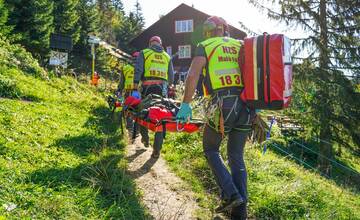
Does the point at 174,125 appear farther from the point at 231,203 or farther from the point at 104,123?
the point at 104,123

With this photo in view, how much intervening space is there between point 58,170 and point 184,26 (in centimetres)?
4229

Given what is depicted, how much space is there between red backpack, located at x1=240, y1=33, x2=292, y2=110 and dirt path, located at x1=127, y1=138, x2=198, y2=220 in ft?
5.00

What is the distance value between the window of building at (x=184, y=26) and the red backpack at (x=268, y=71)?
41753 millimetres

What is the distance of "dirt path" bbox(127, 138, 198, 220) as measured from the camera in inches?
174

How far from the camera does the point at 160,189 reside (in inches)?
203

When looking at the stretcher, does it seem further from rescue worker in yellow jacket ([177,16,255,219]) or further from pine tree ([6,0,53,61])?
pine tree ([6,0,53,61])

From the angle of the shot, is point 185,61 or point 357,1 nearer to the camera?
point 357,1

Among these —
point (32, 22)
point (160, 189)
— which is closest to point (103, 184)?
point (160, 189)

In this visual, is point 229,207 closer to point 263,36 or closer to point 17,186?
point 263,36

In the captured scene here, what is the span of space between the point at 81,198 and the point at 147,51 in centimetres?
455

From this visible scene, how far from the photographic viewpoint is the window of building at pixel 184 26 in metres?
45.1

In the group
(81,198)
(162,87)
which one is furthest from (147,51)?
(81,198)

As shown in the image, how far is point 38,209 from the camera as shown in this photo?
3.44 meters

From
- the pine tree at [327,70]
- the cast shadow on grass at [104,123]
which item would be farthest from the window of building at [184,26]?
the cast shadow on grass at [104,123]
